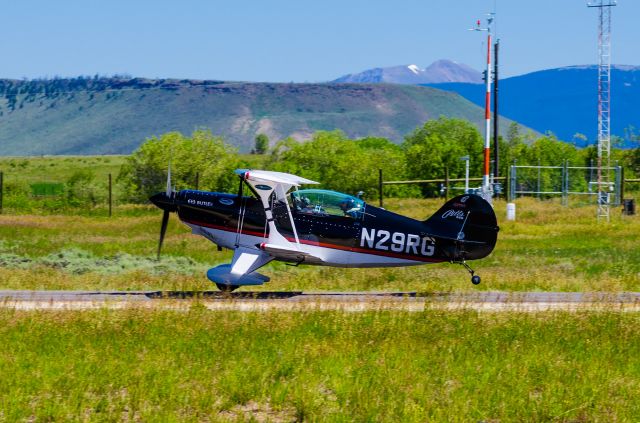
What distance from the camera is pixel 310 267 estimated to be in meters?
29.2

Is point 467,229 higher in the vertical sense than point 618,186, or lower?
lower

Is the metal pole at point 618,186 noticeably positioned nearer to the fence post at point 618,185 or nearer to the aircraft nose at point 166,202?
the fence post at point 618,185

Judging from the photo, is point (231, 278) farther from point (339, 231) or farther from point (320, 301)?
point (320, 301)

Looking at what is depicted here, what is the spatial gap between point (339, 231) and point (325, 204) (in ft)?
2.20

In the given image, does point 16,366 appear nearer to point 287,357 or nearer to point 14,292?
point 287,357

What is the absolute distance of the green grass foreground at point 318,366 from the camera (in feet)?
35.6

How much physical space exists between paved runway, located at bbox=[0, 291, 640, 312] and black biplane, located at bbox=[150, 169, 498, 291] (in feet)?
2.57

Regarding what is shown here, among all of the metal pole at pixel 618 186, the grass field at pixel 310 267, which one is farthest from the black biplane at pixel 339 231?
the metal pole at pixel 618 186

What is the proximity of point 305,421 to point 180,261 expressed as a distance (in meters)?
18.7

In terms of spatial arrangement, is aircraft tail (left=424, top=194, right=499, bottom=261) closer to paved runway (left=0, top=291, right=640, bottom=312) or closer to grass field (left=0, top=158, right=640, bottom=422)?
paved runway (left=0, top=291, right=640, bottom=312)

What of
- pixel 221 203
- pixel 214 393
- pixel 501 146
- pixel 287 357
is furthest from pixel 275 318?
pixel 501 146

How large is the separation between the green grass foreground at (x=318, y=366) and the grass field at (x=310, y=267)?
6.14 meters

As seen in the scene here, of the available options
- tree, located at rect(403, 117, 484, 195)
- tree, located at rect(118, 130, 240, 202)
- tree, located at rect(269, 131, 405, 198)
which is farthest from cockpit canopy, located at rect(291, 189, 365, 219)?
tree, located at rect(403, 117, 484, 195)

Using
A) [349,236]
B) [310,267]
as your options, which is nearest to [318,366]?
[349,236]
